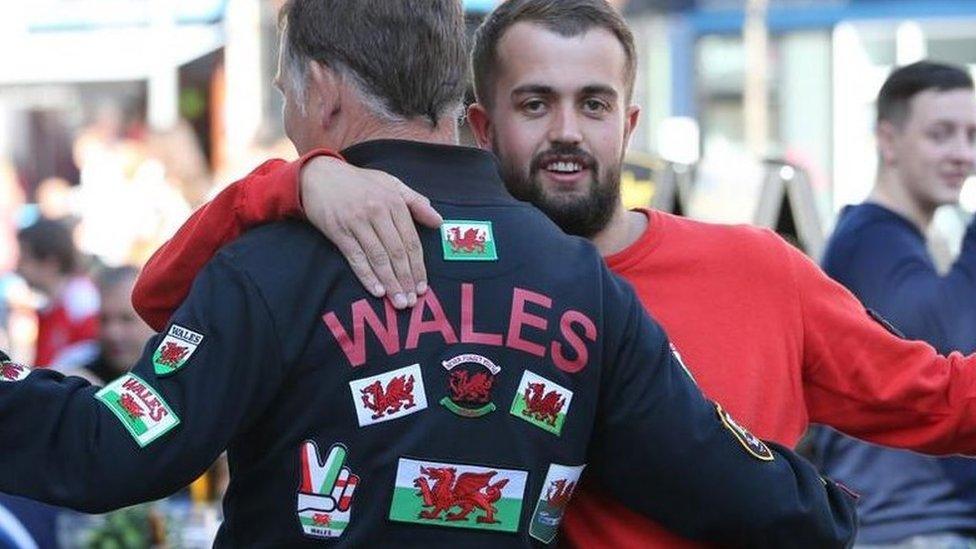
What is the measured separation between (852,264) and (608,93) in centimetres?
201

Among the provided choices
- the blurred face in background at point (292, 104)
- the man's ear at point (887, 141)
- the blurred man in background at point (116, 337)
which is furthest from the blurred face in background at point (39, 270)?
the blurred face in background at point (292, 104)

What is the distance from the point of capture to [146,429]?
2.61 metres

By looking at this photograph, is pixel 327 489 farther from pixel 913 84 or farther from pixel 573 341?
pixel 913 84

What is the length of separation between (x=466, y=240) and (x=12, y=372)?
2.16 ft

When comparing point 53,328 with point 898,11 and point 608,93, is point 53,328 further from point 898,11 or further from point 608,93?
point 898,11

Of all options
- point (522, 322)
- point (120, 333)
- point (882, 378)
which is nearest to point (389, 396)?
point (522, 322)

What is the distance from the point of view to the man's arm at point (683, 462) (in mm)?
2814

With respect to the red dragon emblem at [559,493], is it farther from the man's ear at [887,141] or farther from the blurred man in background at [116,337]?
the blurred man in background at [116,337]

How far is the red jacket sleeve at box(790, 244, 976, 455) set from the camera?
315cm

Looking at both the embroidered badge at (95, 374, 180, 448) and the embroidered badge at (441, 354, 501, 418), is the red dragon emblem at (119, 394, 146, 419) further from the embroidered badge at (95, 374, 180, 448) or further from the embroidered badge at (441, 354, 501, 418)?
the embroidered badge at (441, 354, 501, 418)

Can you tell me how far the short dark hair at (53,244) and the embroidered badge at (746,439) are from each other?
25.5 ft

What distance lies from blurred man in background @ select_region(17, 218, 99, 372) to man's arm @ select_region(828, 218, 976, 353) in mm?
4961

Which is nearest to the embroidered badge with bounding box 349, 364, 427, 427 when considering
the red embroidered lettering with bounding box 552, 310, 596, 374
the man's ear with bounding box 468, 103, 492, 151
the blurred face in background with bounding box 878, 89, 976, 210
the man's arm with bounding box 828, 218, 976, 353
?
the red embroidered lettering with bounding box 552, 310, 596, 374

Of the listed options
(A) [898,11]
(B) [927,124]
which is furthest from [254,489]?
(A) [898,11]
